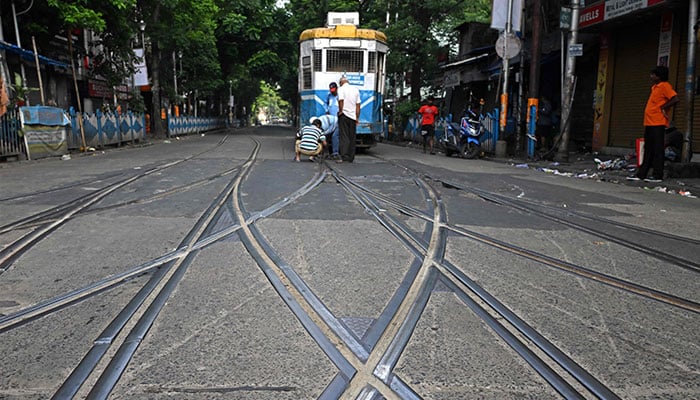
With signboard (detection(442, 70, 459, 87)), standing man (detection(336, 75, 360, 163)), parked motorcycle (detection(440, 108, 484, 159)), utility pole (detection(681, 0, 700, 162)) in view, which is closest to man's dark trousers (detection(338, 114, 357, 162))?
standing man (detection(336, 75, 360, 163))

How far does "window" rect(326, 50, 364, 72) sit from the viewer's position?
15.6 meters

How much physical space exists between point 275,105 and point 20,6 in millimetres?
140326

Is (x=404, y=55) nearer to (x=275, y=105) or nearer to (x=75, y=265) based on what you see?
(x=75, y=265)

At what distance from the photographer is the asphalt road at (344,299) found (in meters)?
2.47

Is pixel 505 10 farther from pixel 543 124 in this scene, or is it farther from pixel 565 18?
pixel 543 124

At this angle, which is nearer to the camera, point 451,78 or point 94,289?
Result: point 94,289

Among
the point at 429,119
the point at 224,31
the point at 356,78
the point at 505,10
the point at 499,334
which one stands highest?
the point at 224,31

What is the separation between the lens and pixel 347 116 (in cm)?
1280

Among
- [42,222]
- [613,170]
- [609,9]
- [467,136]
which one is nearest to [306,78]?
[467,136]

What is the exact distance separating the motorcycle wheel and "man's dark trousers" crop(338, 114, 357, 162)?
491cm

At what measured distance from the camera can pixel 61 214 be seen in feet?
20.4

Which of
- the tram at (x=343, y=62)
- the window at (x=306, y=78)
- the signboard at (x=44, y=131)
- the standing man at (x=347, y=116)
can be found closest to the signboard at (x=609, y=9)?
the tram at (x=343, y=62)

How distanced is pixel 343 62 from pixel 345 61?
0.07 meters

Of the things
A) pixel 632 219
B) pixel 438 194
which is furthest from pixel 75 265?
pixel 632 219
